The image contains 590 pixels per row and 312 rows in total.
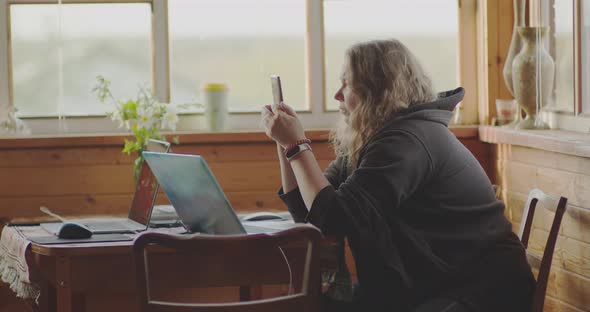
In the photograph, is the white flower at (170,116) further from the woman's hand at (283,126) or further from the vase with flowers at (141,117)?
the woman's hand at (283,126)

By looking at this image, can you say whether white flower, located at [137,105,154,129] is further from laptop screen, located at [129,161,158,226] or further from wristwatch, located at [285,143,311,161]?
wristwatch, located at [285,143,311,161]

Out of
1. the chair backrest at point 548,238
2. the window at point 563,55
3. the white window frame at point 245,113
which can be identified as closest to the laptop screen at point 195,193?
the chair backrest at point 548,238

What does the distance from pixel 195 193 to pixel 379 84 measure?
0.54 m

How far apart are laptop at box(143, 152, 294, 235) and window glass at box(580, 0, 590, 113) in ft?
4.54

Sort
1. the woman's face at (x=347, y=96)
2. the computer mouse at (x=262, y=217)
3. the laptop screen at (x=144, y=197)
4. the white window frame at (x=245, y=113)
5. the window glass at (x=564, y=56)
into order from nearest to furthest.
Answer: the woman's face at (x=347, y=96) < the laptop screen at (x=144, y=197) < the computer mouse at (x=262, y=217) < the window glass at (x=564, y=56) < the white window frame at (x=245, y=113)

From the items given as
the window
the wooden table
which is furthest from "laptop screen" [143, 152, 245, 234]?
the window

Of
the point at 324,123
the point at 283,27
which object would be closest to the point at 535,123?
the point at 324,123

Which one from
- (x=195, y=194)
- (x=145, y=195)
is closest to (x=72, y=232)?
(x=145, y=195)

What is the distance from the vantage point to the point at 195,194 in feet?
6.73

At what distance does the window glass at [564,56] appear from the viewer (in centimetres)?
294

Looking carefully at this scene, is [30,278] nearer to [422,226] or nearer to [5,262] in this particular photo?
[5,262]

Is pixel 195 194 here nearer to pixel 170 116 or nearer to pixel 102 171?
pixel 170 116

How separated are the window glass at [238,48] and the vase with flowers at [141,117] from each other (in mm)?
206

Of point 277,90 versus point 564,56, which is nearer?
point 277,90
